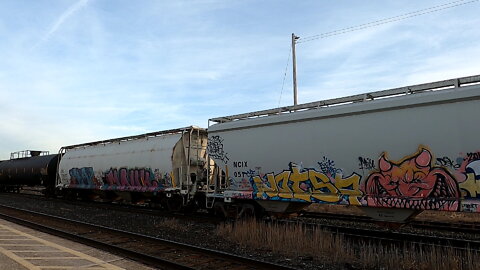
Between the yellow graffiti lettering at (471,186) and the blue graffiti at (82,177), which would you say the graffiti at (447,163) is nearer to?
the yellow graffiti lettering at (471,186)

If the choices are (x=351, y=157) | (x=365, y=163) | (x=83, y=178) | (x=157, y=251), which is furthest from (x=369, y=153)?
(x=83, y=178)

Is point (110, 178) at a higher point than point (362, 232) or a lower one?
higher

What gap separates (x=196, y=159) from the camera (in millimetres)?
17000

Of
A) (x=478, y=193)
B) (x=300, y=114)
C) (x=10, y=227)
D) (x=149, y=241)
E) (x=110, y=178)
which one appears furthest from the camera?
(x=110, y=178)

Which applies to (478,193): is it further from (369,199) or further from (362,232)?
(362,232)

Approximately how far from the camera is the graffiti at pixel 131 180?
17.5 metres

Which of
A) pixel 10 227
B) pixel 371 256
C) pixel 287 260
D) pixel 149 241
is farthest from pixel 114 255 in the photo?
pixel 10 227

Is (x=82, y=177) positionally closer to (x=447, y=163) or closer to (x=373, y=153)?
(x=373, y=153)

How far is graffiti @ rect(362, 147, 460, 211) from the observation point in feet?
25.3

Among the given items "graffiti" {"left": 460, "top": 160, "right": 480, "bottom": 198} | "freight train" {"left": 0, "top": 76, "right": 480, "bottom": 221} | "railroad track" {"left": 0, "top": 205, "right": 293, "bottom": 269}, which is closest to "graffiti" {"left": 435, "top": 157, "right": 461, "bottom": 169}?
"freight train" {"left": 0, "top": 76, "right": 480, "bottom": 221}

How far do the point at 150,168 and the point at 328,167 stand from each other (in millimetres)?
10378

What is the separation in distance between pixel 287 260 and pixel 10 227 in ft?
33.2

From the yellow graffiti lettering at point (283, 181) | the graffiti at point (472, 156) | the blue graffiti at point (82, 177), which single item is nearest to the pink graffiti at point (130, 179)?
the blue graffiti at point (82, 177)

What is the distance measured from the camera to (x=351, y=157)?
9227 millimetres
